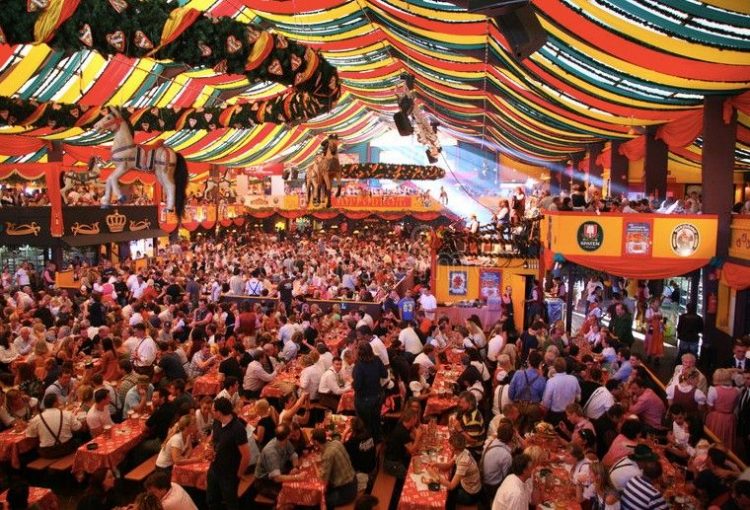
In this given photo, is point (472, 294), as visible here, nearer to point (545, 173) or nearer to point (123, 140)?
point (123, 140)

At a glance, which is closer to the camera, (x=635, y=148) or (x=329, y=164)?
(x=329, y=164)

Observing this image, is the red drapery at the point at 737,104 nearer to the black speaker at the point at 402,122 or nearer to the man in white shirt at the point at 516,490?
the black speaker at the point at 402,122

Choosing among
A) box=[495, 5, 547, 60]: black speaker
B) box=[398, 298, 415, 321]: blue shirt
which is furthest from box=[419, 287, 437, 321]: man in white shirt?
box=[495, 5, 547, 60]: black speaker

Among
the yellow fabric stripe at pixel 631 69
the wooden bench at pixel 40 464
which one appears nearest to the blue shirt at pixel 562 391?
the yellow fabric stripe at pixel 631 69

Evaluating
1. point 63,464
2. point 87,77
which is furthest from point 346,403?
point 87,77

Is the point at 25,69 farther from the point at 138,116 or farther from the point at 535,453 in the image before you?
the point at 535,453

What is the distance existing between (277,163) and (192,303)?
15.3m

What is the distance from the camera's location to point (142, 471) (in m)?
4.62

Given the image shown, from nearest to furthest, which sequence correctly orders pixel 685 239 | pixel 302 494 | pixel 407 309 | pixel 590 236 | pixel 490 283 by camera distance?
pixel 302 494
pixel 685 239
pixel 590 236
pixel 407 309
pixel 490 283

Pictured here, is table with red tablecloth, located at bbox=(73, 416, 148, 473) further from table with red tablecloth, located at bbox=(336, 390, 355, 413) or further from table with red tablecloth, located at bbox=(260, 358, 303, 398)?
table with red tablecloth, located at bbox=(336, 390, 355, 413)

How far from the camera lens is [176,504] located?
3553mm

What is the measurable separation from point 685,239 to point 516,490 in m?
5.99

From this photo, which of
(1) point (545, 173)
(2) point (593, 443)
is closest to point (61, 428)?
(2) point (593, 443)

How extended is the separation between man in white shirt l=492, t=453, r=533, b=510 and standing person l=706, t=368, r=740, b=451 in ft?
8.34
